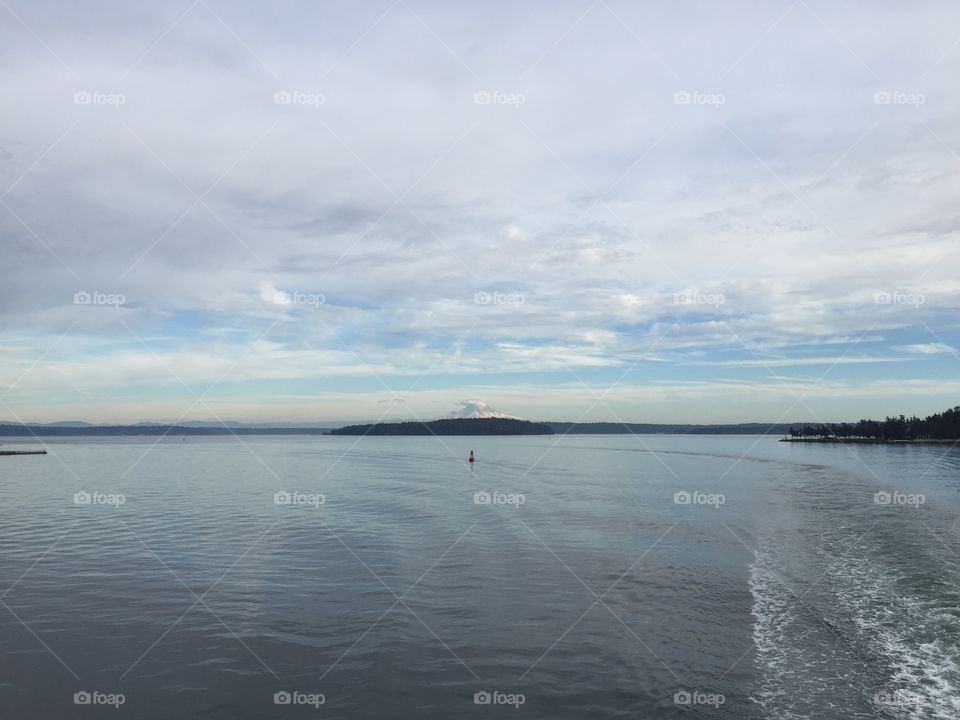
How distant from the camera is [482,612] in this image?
2094 cm

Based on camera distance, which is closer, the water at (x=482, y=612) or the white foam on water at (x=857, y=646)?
the white foam on water at (x=857, y=646)

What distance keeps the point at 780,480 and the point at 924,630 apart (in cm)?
5628

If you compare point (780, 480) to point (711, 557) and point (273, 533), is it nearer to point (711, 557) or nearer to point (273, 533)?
point (711, 557)

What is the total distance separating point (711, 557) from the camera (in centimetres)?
2978

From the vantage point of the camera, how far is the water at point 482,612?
14828 mm

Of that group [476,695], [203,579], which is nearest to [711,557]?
[476,695]

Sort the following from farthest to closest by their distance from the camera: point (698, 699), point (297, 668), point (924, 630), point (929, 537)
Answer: point (929, 537) < point (924, 630) < point (297, 668) < point (698, 699)

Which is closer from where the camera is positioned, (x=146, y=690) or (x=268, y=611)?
(x=146, y=690)

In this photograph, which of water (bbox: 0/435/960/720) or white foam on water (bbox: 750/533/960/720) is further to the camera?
water (bbox: 0/435/960/720)

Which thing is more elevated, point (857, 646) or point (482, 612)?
point (482, 612)

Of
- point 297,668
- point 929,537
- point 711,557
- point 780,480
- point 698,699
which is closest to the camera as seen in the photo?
point 698,699

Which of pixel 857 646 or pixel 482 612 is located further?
pixel 482 612

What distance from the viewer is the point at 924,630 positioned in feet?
64.1

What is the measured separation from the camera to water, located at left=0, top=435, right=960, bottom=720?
584 inches
